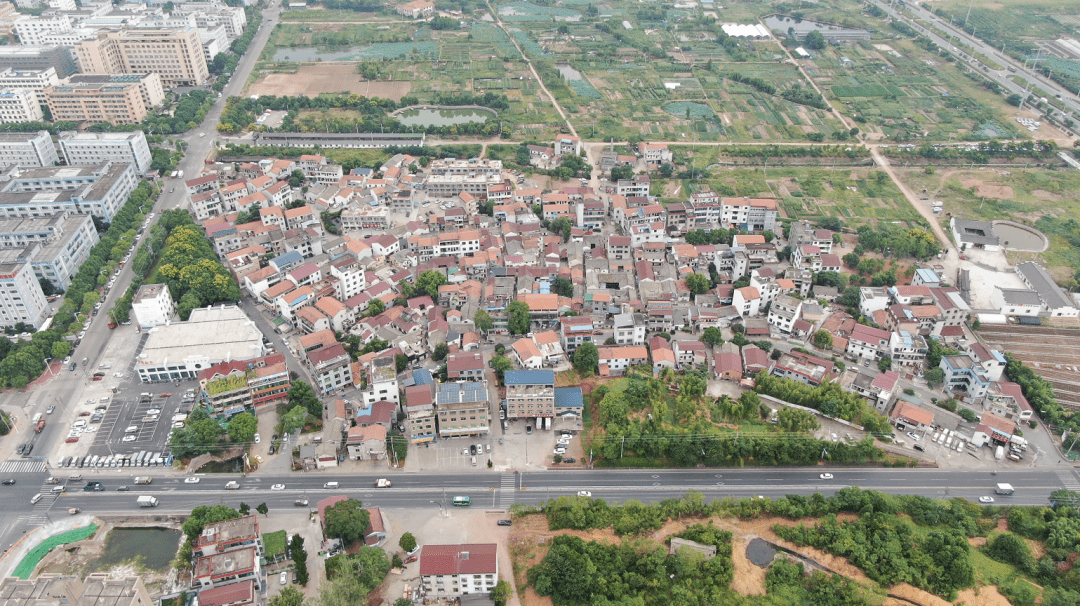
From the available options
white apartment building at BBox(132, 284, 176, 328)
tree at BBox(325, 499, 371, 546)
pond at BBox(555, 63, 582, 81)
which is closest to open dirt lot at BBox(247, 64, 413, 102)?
pond at BBox(555, 63, 582, 81)

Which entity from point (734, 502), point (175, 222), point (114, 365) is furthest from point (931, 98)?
point (114, 365)

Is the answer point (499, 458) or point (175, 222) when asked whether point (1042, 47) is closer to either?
point (499, 458)

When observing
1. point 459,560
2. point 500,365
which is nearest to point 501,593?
point 459,560

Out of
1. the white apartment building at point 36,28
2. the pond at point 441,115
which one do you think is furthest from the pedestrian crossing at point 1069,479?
the white apartment building at point 36,28

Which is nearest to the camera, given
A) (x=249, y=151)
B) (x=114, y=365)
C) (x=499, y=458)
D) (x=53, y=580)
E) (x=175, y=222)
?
(x=53, y=580)

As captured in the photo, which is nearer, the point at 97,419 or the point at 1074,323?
the point at 97,419

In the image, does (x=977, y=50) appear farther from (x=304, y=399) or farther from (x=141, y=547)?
(x=141, y=547)
